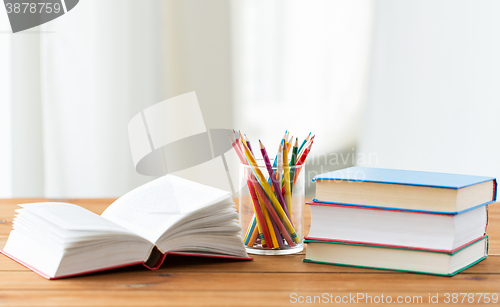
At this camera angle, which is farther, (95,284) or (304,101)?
(304,101)

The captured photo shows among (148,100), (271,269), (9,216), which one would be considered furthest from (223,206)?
(148,100)

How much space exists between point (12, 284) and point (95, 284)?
0.11m

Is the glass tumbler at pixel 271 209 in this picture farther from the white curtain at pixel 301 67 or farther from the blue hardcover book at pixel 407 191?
the white curtain at pixel 301 67

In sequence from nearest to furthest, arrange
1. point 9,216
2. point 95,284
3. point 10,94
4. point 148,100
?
1. point 95,284
2. point 9,216
3. point 10,94
4. point 148,100

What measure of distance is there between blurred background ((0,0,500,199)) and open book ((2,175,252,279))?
1.39m

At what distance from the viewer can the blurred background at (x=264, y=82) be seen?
80.6 inches

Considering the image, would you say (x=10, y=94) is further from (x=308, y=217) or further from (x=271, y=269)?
(x=271, y=269)

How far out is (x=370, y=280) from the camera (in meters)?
0.64

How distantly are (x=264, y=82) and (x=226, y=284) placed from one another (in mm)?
1700

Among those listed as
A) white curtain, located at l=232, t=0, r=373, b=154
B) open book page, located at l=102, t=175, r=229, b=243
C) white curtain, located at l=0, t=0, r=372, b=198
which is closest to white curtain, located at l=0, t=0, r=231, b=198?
white curtain, located at l=0, t=0, r=372, b=198

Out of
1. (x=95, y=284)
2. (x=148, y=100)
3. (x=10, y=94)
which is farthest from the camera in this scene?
(x=148, y=100)

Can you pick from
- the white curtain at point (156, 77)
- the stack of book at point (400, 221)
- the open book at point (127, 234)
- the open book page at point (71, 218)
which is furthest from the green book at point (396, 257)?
the white curtain at point (156, 77)

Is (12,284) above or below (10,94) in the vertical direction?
below

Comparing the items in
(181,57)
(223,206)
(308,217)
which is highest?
(181,57)
